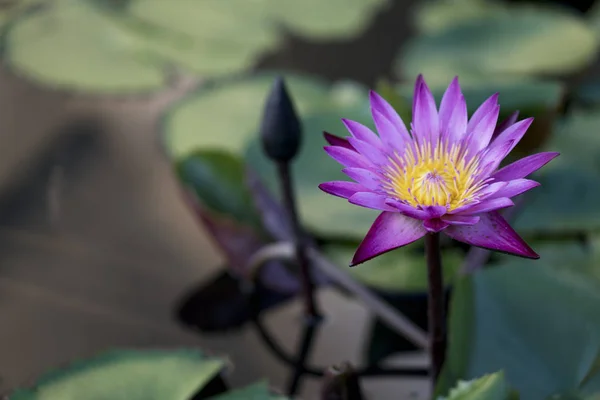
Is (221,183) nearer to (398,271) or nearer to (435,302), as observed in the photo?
(398,271)

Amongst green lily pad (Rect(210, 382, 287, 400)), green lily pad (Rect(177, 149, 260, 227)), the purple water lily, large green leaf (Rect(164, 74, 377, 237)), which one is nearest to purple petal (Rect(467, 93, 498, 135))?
the purple water lily

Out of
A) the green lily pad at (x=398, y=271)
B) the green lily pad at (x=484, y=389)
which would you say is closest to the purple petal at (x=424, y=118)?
the green lily pad at (x=484, y=389)

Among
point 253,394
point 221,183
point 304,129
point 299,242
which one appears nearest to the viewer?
point 253,394

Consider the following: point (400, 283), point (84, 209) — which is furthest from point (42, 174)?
point (400, 283)

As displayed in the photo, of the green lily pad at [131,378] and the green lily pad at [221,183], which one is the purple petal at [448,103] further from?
the green lily pad at [221,183]

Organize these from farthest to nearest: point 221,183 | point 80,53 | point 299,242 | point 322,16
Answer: point 322,16 < point 80,53 < point 221,183 < point 299,242

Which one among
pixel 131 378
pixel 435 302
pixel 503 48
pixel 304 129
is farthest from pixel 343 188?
pixel 503 48

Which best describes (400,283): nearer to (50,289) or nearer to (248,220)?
(248,220)
